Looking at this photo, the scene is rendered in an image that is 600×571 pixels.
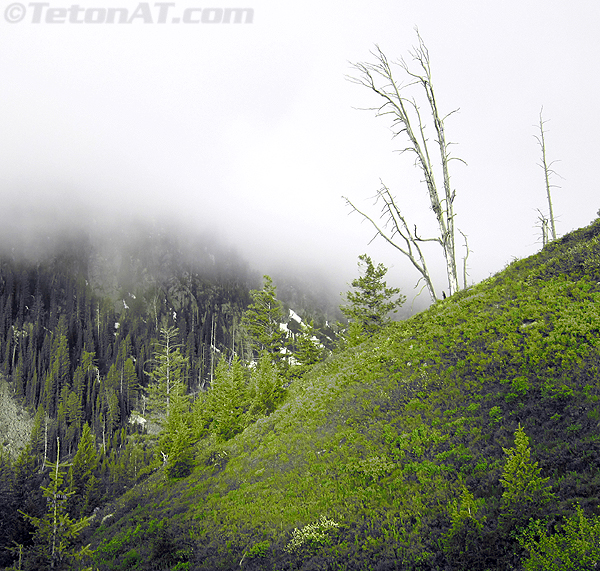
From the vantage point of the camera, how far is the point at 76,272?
170 metres

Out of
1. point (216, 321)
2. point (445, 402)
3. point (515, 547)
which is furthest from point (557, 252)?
point (216, 321)

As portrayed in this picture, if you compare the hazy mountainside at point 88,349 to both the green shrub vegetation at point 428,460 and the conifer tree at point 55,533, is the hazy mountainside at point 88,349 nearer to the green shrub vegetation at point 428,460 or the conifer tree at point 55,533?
the conifer tree at point 55,533

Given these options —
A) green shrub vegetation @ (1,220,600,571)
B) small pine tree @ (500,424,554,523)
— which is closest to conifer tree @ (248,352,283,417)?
green shrub vegetation @ (1,220,600,571)

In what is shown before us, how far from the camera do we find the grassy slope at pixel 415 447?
736cm

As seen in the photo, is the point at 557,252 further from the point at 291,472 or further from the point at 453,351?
the point at 291,472

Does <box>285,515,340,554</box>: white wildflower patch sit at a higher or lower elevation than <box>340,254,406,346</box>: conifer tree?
lower

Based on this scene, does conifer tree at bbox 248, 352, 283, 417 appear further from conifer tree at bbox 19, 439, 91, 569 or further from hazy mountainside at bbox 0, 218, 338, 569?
hazy mountainside at bbox 0, 218, 338, 569

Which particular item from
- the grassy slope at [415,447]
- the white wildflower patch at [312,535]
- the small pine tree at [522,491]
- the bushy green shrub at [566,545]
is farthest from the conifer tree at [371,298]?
the bushy green shrub at [566,545]

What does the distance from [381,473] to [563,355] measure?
264 inches

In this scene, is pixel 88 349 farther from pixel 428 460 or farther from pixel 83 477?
pixel 428 460

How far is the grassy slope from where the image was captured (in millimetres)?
7363

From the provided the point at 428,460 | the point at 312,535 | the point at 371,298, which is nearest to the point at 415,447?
the point at 428,460

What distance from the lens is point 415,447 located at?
1038 cm

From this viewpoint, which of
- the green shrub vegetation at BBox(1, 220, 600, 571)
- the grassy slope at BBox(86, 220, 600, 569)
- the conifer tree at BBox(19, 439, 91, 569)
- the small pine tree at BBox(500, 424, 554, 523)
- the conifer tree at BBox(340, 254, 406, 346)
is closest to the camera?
the small pine tree at BBox(500, 424, 554, 523)
